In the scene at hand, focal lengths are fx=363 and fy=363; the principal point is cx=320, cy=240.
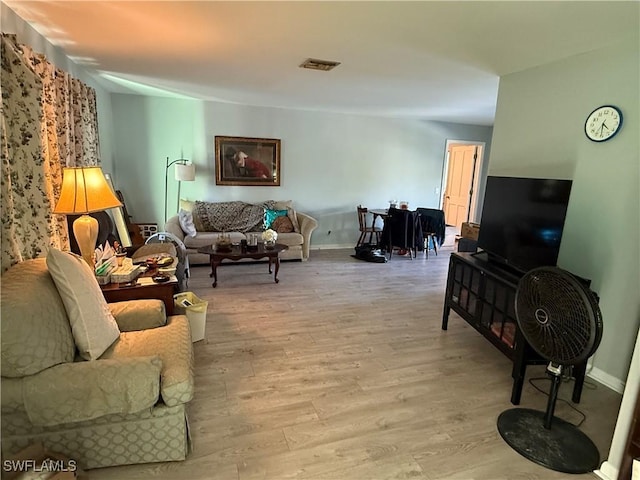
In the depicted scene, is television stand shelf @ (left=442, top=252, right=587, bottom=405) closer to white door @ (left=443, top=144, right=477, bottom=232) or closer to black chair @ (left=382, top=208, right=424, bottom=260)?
black chair @ (left=382, top=208, right=424, bottom=260)

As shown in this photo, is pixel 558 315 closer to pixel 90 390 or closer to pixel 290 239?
pixel 90 390

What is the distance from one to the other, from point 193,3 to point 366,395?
2.57 m

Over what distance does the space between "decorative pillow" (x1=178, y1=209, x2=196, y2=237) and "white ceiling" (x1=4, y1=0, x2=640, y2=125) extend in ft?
5.71

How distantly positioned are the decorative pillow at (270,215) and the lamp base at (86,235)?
3.21m

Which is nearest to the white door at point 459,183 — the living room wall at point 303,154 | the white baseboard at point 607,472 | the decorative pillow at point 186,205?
the living room wall at point 303,154

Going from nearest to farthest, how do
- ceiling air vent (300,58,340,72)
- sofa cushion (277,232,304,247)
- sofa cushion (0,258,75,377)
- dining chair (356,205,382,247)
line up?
sofa cushion (0,258,75,377) < ceiling air vent (300,58,340,72) < sofa cushion (277,232,304,247) < dining chair (356,205,382,247)

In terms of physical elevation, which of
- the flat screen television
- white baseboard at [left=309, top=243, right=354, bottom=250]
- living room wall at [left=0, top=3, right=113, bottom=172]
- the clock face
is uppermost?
living room wall at [left=0, top=3, right=113, bottom=172]

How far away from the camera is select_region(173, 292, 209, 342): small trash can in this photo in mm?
2824

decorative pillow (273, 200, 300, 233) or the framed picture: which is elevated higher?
the framed picture

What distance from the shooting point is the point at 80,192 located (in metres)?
2.31

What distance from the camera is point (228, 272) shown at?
4.81m

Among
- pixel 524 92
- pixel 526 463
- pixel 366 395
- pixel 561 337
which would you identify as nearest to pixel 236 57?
pixel 524 92

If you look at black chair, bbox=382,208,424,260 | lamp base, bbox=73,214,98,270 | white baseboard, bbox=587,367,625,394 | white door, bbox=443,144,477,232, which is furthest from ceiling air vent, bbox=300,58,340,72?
white door, bbox=443,144,477,232

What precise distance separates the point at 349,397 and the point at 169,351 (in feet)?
3.75
